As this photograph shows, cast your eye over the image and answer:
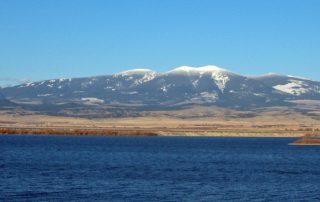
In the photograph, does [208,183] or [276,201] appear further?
[208,183]

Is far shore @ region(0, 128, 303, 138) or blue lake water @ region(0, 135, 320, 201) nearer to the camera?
blue lake water @ region(0, 135, 320, 201)

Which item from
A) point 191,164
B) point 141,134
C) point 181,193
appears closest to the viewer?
point 181,193

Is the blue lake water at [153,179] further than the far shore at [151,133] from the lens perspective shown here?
No

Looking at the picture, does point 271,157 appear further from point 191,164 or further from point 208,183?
point 208,183

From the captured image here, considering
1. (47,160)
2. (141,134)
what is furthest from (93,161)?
(141,134)

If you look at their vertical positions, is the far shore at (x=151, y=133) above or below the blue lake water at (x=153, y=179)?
above

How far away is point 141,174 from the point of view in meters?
56.4

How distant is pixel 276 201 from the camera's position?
1666 inches

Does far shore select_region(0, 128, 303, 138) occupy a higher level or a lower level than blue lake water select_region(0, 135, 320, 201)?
higher

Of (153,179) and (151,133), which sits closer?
(153,179)

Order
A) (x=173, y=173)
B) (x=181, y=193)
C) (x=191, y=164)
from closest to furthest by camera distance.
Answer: (x=181, y=193), (x=173, y=173), (x=191, y=164)

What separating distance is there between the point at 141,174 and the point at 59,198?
1608cm

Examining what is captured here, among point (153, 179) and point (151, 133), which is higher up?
point (151, 133)

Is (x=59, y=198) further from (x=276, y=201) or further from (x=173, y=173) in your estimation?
(x=173, y=173)
